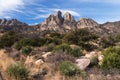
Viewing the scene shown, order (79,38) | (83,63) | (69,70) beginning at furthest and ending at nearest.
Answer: (79,38) < (83,63) < (69,70)

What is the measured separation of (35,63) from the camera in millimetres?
13836

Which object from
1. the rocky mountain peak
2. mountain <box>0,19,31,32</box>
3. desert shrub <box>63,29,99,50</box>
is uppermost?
the rocky mountain peak

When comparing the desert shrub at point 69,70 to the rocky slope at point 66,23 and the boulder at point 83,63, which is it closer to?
the boulder at point 83,63

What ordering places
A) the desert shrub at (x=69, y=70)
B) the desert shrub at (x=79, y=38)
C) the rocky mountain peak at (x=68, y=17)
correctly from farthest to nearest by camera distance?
the rocky mountain peak at (x=68, y=17) → the desert shrub at (x=79, y=38) → the desert shrub at (x=69, y=70)

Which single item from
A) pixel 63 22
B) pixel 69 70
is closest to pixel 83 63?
pixel 69 70

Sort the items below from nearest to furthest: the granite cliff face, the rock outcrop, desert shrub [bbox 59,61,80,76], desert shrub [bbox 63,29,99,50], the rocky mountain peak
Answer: desert shrub [bbox 59,61,80,76]
desert shrub [bbox 63,29,99,50]
the rock outcrop
the granite cliff face
the rocky mountain peak

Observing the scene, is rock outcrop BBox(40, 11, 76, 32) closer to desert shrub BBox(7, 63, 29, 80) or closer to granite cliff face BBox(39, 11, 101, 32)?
granite cliff face BBox(39, 11, 101, 32)

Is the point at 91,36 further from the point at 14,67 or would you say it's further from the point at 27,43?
the point at 14,67

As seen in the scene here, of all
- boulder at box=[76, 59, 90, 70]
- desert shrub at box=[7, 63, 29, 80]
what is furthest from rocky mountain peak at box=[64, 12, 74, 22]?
desert shrub at box=[7, 63, 29, 80]

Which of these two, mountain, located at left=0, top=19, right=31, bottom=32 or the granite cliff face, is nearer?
mountain, located at left=0, top=19, right=31, bottom=32

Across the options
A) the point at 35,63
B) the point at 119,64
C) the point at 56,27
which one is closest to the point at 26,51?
the point at 35,63

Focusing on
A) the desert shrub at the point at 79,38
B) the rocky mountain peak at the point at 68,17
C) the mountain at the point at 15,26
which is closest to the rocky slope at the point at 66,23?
the rocky mountain peak at the point at 68,17

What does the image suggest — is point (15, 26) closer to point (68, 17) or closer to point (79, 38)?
point (68, 17)

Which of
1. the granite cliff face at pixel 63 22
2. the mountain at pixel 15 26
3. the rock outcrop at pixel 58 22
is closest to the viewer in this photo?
the mountain at pixel 15 26
